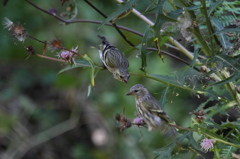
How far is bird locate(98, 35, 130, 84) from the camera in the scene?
1511 millimetres

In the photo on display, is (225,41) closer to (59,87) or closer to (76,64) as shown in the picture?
(76,64)

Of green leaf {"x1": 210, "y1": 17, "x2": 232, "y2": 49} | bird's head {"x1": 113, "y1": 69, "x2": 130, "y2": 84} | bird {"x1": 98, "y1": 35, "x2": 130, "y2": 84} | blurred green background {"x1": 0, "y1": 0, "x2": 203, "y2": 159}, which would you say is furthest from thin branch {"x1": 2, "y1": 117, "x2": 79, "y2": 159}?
green leaf {"x1": 210, "y1": 17, "x2": 232, "y2": 49}

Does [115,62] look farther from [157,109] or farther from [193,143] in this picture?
[193,143]

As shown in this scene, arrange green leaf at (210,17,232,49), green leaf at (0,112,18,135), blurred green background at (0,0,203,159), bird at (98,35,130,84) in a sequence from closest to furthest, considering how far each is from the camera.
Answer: green leaf at (210,17,232,49) → bird at (98,35,130,84) → blurred green background at (0,0,203,159) → green leaf at (0,112,18,135)

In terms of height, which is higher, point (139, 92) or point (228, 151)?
point (139, 92)

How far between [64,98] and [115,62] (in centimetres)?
271

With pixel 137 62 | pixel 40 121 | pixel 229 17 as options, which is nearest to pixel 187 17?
pixel 229 17

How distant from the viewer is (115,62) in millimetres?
1546

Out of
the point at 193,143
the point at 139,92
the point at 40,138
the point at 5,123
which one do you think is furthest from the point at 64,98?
the point at 193,143

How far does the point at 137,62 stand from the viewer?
10.8ft

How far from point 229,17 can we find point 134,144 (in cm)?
210

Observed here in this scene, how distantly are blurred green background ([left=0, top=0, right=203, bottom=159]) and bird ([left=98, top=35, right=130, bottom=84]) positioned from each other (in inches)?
63.1

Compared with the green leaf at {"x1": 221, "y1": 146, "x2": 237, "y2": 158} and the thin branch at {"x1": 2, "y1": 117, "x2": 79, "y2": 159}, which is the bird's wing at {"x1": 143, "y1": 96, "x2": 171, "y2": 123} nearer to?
the green leaf at {"x1": 221, "y1": 146, "x2": 237, "y2": 158}

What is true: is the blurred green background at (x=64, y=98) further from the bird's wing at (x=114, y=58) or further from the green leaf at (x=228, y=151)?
the green leaf at (x=228, y=151)
